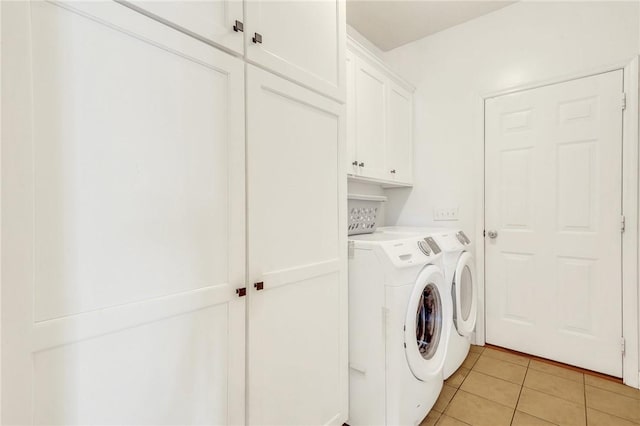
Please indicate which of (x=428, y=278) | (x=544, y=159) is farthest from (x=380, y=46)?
(x=428, y=278)

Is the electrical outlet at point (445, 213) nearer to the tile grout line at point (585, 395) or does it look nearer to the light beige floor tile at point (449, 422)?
the tile grout line at point (585, 395)

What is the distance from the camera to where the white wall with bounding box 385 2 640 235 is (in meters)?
2.00

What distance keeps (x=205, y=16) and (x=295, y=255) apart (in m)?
0.85

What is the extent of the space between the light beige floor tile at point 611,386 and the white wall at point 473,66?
1.20 metres

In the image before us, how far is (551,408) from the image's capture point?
1675 mm

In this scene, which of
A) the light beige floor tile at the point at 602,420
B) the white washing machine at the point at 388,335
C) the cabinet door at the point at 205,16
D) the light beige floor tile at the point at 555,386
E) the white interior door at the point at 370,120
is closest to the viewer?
the cabinet door at the point at 205,16

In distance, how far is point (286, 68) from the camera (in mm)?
1121

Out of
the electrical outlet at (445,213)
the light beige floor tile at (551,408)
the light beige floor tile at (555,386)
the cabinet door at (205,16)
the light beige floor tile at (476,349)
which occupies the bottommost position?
the light beige floor tile at (476,349)

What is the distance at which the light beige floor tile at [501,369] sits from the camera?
199 centimetres

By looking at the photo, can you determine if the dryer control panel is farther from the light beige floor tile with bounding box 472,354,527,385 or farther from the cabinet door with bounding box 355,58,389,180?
the light beige floor tile with bounding box 472,354,527,385

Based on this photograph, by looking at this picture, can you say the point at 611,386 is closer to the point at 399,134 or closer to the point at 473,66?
the point at 399,134

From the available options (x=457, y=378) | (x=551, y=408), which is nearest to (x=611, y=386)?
(x=551, y=408)

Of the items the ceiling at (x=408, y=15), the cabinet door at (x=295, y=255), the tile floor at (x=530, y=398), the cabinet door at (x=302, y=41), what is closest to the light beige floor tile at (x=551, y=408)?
the tile floor at (x=530, y=398)

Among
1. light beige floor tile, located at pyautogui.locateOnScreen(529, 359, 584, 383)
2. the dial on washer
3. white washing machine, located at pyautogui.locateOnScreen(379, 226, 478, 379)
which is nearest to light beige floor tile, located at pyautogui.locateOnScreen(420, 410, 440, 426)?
white washing machine, located at pyautogui.locateOnScreen(379, 226, 478, 379)
